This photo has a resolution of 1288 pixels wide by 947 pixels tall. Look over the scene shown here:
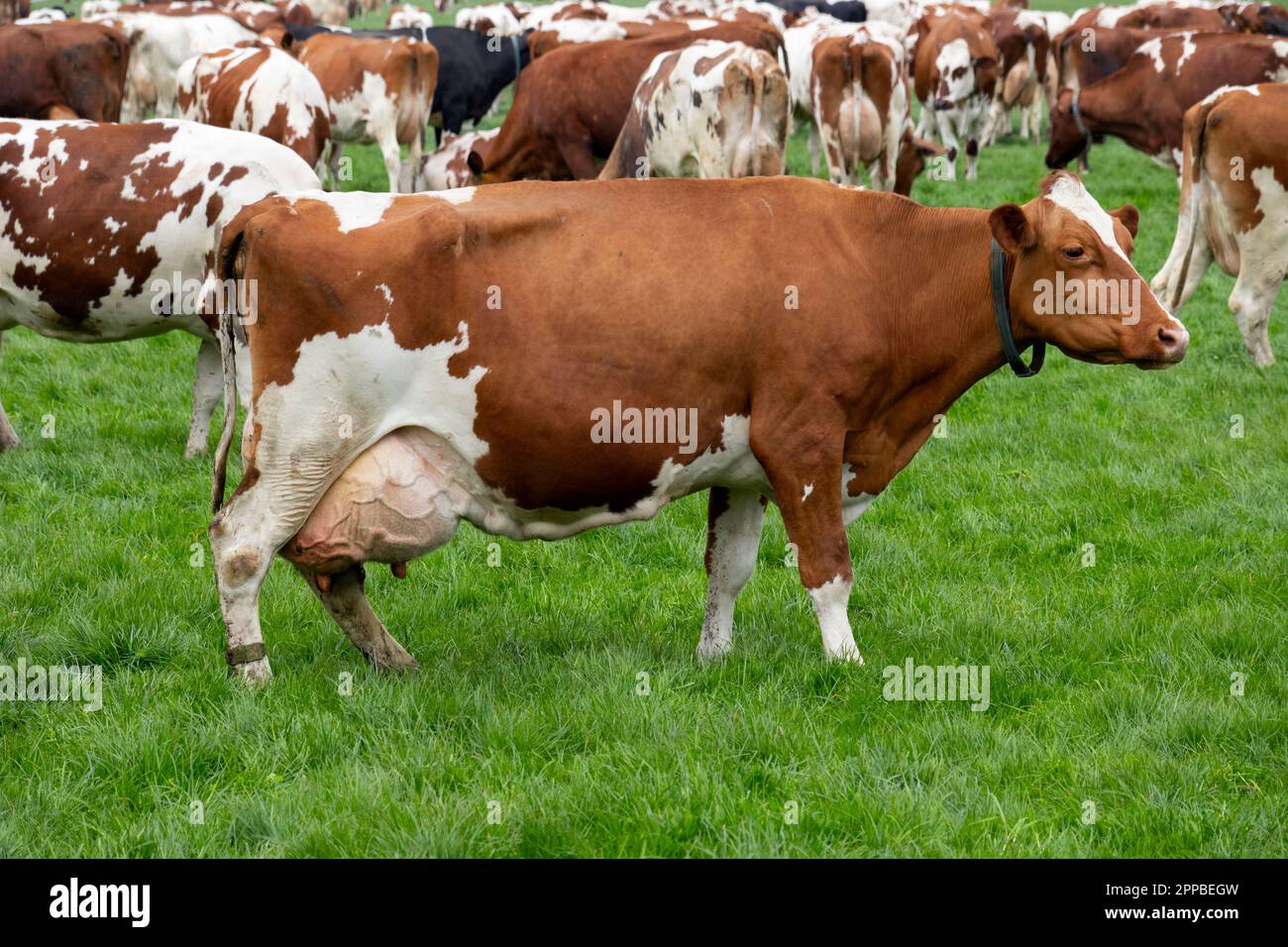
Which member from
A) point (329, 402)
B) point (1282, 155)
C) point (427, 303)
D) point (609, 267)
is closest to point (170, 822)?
point (329, 402)

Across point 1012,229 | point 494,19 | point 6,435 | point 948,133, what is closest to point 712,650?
point 1012,229

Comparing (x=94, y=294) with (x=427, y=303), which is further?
(x=94, y=294)

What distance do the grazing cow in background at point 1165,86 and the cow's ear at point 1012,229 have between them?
11015 mm

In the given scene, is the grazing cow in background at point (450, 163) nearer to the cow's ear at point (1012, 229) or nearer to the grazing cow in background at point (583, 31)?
the grazing cow in background at point (583, 31)

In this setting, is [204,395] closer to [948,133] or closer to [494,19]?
[948,133]

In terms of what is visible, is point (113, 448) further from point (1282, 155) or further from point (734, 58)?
point (1282, 155)

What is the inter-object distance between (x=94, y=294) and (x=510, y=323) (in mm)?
3601

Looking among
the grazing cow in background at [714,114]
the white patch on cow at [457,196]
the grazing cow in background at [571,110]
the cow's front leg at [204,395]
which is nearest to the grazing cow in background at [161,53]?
the grazing cow in background at [571,110]

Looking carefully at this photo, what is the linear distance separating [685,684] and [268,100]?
29.8 feet

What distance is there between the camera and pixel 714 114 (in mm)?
11812

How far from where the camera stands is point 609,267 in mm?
5250

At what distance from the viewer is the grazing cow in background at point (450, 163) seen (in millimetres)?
15812

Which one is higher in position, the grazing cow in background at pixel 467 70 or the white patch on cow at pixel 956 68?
the white patch on cow at pixel 956 68
